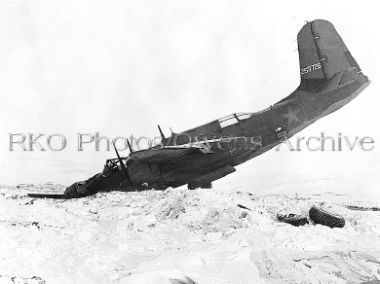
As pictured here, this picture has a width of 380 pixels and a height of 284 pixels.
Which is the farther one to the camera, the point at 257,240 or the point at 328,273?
the point at 257,240

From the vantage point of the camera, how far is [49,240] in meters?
8.98

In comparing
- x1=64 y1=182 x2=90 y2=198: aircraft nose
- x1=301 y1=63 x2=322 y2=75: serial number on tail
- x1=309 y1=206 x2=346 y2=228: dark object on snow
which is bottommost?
x1=309 y1=206 x2=346 y2=228: dark object on snow

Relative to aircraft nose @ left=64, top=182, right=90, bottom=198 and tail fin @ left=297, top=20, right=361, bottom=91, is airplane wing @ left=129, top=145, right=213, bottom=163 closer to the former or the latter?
aircraft nose @ left=64, top=182, right=90, bottom=198

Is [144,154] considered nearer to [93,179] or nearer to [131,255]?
[93,179]

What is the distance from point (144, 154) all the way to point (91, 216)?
385cm

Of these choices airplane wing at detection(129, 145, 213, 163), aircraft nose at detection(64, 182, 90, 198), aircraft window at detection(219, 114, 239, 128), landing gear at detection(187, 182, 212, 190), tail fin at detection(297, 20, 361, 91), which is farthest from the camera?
aircraft nose at detection(64, 182, 90, 198)

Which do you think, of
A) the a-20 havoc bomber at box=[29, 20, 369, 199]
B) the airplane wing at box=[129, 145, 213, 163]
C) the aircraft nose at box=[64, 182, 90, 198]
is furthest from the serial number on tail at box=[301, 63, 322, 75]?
the aircraft nose at box=[64, 182, 90, 198]

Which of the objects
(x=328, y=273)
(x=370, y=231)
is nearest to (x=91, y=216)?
(x=328, y=273)

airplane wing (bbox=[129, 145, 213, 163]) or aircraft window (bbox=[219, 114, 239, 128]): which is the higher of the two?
aircraft window (bbox=[219, 114, 239, 128])

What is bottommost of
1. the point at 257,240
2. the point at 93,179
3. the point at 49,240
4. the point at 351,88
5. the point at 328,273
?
the point at 328,273

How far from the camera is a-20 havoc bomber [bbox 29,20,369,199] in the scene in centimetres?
1529

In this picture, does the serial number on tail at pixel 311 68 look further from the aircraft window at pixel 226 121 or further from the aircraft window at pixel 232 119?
the aircraft window at pixel 226 121

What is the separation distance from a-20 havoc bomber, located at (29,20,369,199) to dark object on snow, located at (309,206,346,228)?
4.98m

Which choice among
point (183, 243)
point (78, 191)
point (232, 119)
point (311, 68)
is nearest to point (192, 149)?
point (232, 119)
